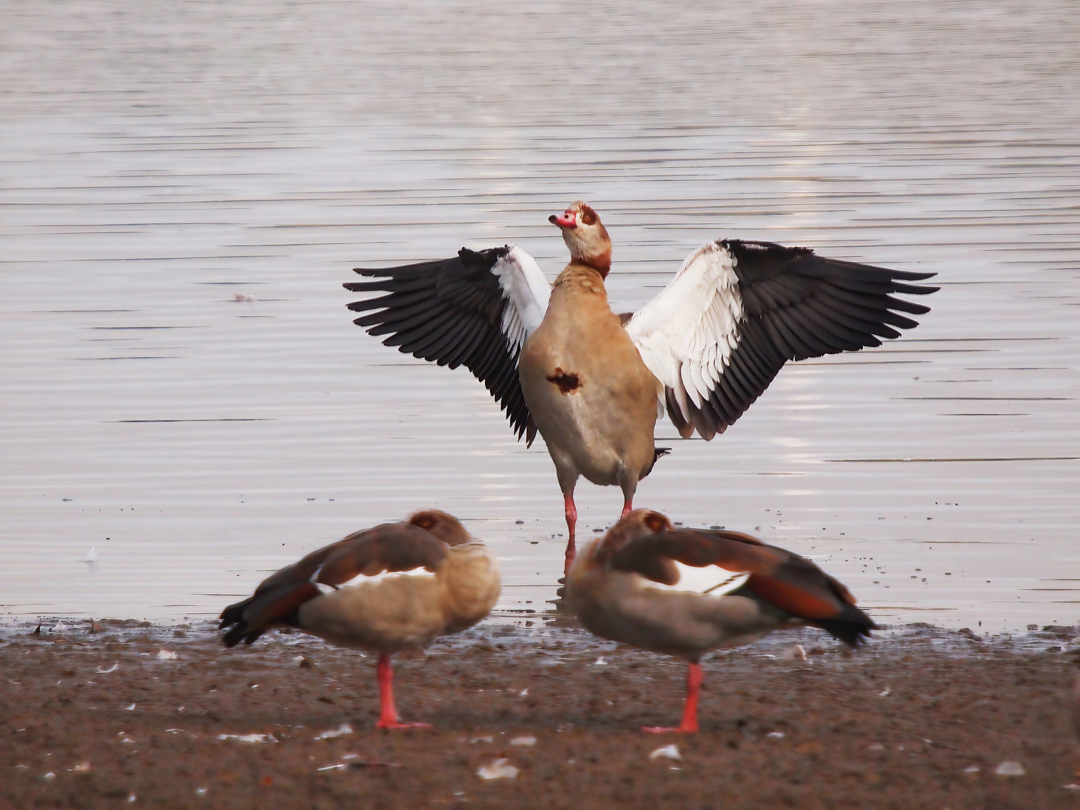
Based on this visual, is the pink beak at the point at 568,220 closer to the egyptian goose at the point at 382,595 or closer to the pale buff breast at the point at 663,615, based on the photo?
the egyptian goose at the point at 382,595

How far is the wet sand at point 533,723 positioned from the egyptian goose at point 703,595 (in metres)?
0.39

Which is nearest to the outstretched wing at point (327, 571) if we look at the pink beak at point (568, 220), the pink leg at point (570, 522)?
the pink leg at point (570, 522)

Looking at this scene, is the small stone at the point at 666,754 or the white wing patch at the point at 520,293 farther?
the white wing patch at the point at 520,293

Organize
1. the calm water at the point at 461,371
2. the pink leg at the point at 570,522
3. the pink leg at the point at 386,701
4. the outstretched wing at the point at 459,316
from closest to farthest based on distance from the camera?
the pink leg at the point at 386,701 < the pink leg at the point at 570,522 < the calm water at the point at 461,371 < the outstretched wing at the point at 459,316

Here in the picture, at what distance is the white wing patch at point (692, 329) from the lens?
33.0ft

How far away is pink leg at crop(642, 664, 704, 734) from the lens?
634 cm

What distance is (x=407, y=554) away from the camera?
6355 mm

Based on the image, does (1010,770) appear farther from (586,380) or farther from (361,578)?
(586,380)

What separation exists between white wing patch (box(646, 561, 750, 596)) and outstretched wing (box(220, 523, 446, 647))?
855 mm

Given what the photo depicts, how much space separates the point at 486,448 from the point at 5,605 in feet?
12.4

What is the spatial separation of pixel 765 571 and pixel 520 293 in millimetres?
4818

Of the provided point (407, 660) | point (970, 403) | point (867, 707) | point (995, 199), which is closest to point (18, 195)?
point (995, 199)

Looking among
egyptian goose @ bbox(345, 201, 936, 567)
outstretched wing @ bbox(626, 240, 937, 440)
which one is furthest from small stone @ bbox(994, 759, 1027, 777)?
outstretched wing @ bbox(626, 240, 937, 440)

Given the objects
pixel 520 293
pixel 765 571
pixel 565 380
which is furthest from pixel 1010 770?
pixel 520 293
